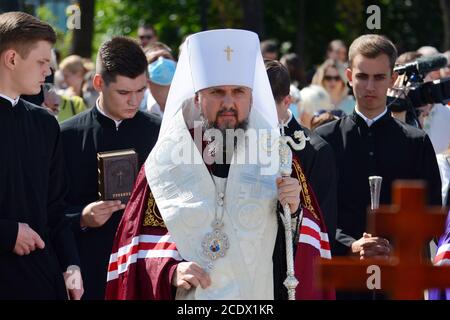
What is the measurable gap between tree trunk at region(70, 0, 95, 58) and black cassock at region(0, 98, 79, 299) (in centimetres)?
1597

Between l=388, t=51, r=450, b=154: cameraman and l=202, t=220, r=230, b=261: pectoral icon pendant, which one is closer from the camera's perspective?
l=202, t=220, r=230, b=261: pectoral icon pendant

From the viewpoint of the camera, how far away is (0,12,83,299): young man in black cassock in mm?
6039

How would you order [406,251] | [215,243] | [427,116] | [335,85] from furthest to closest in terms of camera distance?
1. [335,85]
2. [427,116]
3. [215,243]
4. [406,251]

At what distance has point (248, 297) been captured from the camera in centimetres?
586

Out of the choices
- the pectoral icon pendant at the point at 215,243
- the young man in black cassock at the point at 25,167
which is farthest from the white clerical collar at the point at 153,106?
the pectoral icon pendant at the point at 215,243

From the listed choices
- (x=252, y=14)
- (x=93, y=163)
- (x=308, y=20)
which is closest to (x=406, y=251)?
(x=93, y=163)

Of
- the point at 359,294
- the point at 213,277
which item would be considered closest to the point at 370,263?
the point at 213,277

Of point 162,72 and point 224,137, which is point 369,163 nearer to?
point 224,137

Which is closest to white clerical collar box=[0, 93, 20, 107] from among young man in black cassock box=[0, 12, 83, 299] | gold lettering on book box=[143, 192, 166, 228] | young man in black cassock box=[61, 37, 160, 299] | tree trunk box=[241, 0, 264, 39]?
young man in black cassock box=[0, 12, 83, 299]

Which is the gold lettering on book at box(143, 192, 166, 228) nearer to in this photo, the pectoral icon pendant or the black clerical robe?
the pectoral icon pendant

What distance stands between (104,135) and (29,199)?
1.62 metres

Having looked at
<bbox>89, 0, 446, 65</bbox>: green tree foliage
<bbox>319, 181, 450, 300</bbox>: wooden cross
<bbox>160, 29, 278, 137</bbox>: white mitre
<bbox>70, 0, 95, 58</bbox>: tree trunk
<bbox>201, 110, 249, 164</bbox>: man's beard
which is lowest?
<bbox>319, 181, 450, 300</bbox>: wooden cross

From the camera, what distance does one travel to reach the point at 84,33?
22.3 m

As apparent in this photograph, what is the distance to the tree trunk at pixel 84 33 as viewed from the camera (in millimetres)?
22156
